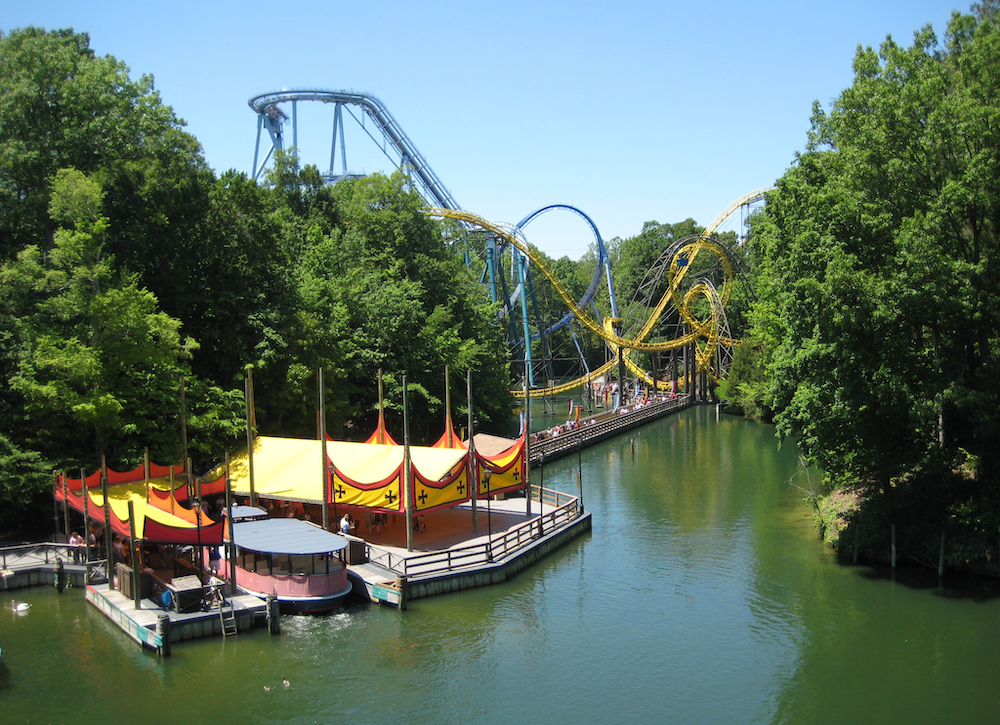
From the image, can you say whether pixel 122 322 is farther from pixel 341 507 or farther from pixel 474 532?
pixel 474 532

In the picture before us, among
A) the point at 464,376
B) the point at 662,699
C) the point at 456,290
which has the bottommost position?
the point at 662,699

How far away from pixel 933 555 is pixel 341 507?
13218 mm

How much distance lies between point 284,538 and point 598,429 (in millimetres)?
26313

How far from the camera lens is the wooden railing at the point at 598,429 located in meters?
35.3

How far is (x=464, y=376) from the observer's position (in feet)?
121

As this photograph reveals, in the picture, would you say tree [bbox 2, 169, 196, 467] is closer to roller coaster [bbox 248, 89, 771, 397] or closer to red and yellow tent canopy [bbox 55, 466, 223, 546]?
red and yellow tent canopy [bbox 55, 466, 223, 546]

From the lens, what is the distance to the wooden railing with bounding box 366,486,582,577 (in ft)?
59.6

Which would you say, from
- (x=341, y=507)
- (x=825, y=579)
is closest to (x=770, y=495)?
(x=825, y=579)

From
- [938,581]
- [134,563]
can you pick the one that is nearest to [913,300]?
[938,581]

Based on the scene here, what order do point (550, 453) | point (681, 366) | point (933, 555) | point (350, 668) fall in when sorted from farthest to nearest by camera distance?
point (681, 366), point (550, 453), point (933, 555), point (350, 668)

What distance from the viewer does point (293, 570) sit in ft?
55.4

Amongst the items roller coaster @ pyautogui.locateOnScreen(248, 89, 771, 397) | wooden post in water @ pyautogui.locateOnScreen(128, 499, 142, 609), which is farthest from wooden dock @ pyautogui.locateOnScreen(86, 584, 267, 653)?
roller coaster @ pyautogui.locateOnScreen(248, 89, 771, 397)

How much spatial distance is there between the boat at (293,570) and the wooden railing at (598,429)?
42.5ft

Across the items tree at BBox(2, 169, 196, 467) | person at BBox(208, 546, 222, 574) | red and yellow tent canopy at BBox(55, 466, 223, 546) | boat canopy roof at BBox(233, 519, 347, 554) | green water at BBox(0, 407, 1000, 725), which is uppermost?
tree at BBox(2, 169, 196, 467)
